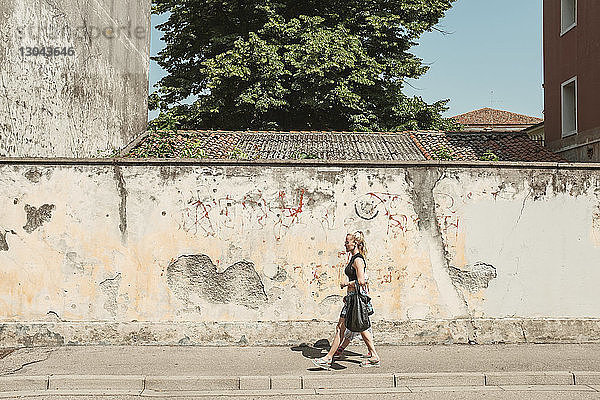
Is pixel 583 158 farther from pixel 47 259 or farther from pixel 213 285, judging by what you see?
pixel 47 259

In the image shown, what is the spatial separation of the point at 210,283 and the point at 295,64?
46.1ft

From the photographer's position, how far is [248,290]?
30.6ft

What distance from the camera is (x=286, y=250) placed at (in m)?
9.38

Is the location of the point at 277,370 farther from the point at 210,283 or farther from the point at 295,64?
the point at 295,64

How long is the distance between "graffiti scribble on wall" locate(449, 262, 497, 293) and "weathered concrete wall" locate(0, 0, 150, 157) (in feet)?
23.7

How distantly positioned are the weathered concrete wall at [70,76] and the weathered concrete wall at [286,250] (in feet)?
7.61

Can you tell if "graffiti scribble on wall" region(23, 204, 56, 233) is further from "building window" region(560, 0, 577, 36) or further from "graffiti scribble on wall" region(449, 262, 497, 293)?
"building window" region(560, 0, 577, 36)

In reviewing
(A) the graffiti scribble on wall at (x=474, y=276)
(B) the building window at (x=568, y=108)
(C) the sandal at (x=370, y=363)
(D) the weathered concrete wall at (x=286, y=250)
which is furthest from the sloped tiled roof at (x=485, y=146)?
(C) the sandal at (x=370, y=363)

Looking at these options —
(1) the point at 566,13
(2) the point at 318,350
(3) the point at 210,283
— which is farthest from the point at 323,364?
(1) the point at 566,13

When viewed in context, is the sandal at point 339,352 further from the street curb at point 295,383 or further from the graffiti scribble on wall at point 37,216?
the graffiti scribble on wall at point 37,216

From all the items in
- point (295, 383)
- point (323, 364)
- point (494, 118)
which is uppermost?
point (494, 118)

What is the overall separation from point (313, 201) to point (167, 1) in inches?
769

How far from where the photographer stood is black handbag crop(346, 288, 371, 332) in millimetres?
8188

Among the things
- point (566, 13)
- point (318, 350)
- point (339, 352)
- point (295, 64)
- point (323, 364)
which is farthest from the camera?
point (295, 64)
